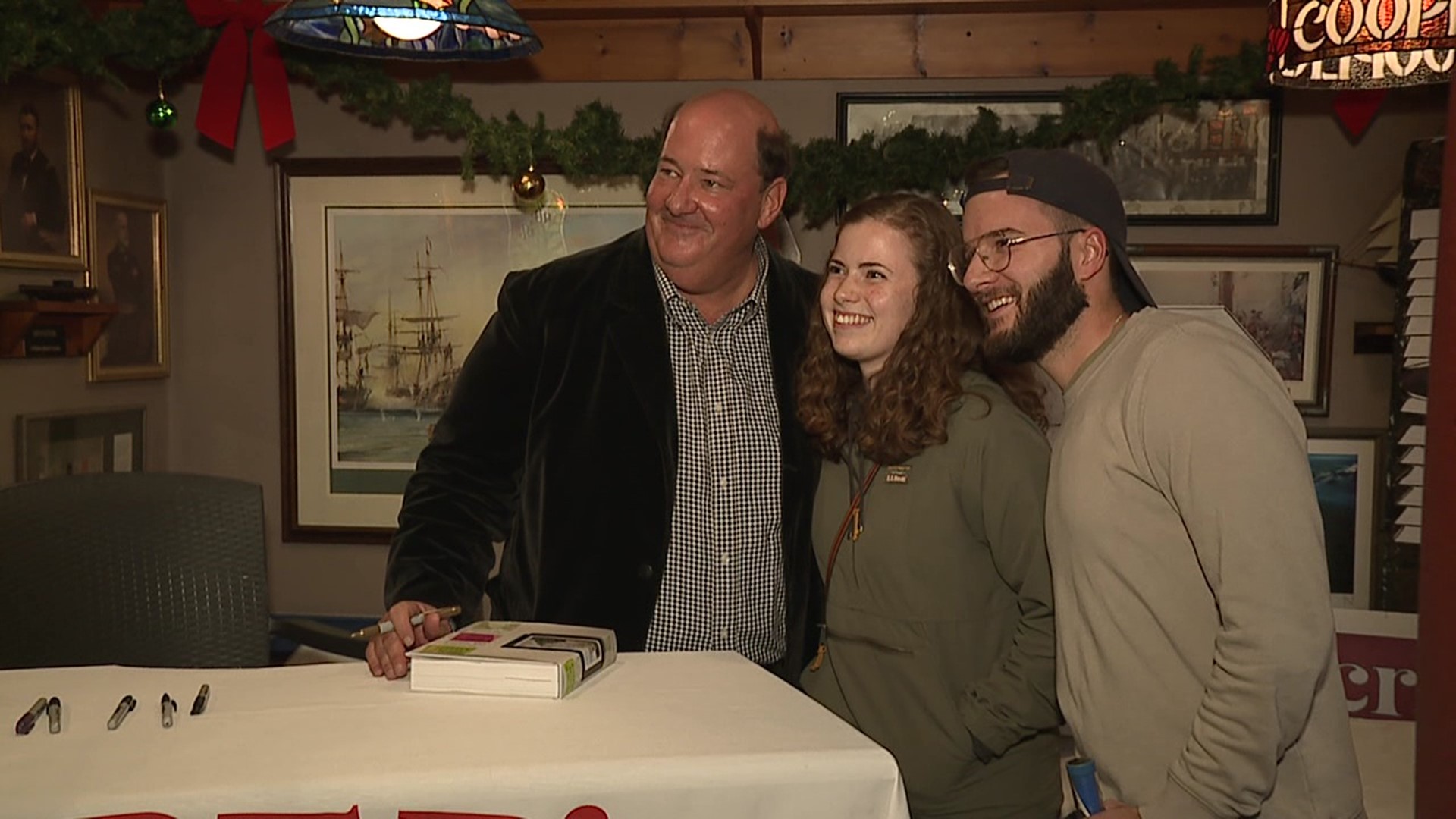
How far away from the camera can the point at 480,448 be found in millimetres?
2477

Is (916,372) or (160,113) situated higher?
(160,113)

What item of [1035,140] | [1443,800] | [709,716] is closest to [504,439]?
[709,716]

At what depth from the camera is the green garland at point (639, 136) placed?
3.71 metres

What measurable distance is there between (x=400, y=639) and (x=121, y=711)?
0.40m

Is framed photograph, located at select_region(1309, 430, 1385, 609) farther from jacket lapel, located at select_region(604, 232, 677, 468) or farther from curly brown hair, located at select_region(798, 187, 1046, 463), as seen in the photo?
jacket lapel, located at select_region(604, 232, 677, 468)

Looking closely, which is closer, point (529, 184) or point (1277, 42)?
point (1277, 42)

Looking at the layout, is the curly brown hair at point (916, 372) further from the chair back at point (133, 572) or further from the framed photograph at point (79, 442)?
the framed photograph at point (79, 442)

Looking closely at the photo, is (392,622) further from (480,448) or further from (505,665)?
(480,448)

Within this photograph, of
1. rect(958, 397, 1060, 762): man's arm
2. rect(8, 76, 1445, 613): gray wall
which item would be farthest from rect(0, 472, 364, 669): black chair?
rect(958, 397, 1060, 762): man's arm

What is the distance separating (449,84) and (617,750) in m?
2.96

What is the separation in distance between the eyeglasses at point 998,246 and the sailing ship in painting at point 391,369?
2798 millimetres

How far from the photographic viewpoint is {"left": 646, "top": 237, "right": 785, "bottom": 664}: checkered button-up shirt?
2332mm

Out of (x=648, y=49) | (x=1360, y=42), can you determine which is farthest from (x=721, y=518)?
(x=648, y=49)

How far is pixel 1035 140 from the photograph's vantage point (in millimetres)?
3816
